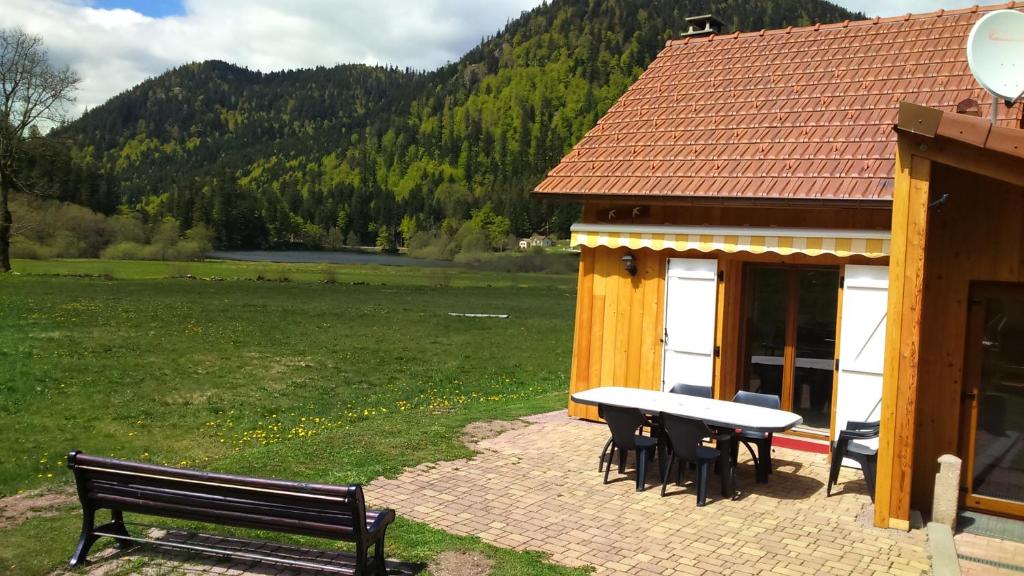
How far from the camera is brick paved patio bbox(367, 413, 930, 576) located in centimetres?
557

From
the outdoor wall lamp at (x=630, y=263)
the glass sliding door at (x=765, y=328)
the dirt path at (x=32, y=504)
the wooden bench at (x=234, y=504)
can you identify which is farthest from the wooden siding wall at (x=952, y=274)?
the dirt path at (x=32, y=504)

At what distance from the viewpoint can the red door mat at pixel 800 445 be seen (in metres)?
9.11

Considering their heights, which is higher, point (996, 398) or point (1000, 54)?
point (1000, 54)

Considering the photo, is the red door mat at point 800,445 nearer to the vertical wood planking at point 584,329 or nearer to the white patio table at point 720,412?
the white patio table at point 720,412

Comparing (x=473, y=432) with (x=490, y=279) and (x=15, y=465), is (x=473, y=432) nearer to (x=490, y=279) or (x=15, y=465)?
(x=15, y=465)

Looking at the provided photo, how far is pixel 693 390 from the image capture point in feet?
28.8

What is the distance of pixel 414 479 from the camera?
7.36m

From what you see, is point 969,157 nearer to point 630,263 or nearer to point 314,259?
point 630,263

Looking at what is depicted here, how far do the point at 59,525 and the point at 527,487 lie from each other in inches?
158

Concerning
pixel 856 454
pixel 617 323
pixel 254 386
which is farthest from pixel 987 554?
pixel 254 386

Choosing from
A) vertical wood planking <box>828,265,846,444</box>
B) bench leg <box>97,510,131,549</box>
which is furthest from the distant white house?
bench leg <box>97,510,131,549</box>

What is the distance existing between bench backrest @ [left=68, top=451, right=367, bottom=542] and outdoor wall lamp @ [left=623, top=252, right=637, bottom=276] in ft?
19.7

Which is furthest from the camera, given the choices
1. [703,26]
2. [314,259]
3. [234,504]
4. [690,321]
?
[314,259]

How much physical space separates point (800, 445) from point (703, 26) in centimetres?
812
